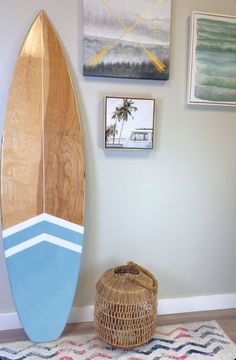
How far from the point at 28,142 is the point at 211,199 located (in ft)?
4.19

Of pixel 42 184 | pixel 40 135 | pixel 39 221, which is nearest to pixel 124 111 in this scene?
pixel 40 135

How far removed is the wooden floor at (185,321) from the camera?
5.99 ft

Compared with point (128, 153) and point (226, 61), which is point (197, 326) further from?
point (226, 61)

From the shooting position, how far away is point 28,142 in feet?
5.67

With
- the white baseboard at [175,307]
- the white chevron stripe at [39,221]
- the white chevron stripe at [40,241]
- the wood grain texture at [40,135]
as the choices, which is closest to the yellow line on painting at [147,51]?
the wood grain texture at [40,135]

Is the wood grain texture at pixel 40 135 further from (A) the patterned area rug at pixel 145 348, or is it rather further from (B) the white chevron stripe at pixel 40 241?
(A) the patterned area rug at pixel 145 348

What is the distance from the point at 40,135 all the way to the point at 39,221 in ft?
1.65

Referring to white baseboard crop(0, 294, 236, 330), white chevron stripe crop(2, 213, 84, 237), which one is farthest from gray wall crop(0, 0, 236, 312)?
white chevron stripe crop(2, 213, 84, 237)

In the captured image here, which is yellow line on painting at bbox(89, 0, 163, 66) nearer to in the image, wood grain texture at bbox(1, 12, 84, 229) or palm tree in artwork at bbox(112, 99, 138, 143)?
wood grain texture at bbox(1, 12, 84, 229)

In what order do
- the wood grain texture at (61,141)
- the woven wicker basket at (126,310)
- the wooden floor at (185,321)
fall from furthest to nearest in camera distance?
the wooden floor at (185,321) → the wood grain texture at (61,141) → the woven wicker basket at (126,310)

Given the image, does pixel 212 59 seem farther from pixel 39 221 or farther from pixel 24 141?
pixel 39 221

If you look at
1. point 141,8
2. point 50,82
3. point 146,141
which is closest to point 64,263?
point 146,141

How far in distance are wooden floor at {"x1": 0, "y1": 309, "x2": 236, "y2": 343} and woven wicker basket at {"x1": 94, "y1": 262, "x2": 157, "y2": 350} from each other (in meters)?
0.25

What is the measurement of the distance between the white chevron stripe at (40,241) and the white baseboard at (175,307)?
457 mm
